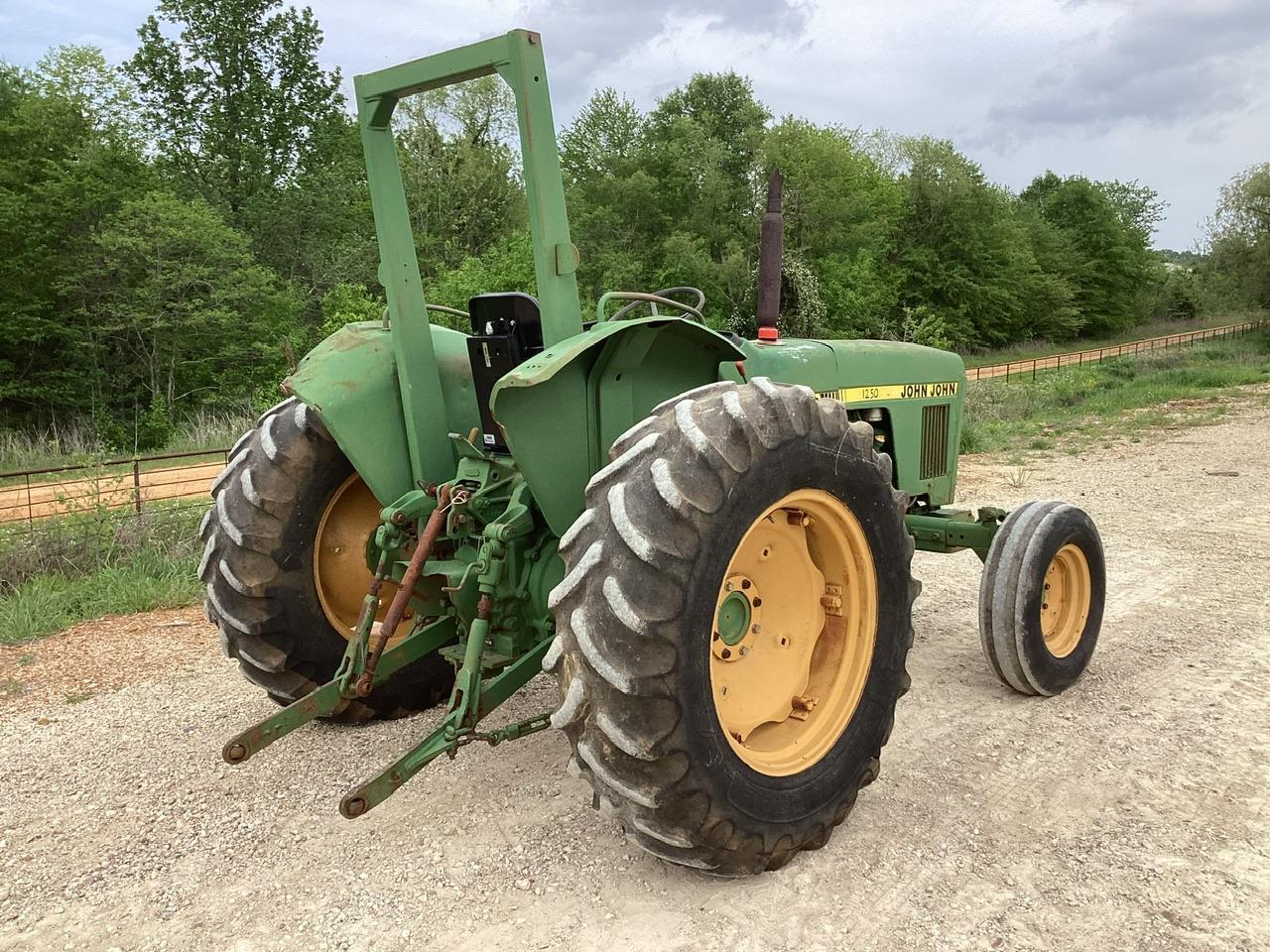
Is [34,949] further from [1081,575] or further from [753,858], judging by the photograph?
[1081,575]

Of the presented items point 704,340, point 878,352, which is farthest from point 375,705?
point 878,352

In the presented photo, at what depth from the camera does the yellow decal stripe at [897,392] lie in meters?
4.46

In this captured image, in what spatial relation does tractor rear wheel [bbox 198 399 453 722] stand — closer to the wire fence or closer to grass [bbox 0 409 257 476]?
the wire fence

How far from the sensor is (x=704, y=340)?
3.15 metres

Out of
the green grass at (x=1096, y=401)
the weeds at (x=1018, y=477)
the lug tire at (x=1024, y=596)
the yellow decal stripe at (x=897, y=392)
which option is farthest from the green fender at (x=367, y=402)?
the green grass at (x=1096, y=401)

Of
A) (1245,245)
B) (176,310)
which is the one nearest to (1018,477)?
(176,310)

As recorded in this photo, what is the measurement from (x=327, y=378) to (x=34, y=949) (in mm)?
1907

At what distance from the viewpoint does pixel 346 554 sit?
376cm

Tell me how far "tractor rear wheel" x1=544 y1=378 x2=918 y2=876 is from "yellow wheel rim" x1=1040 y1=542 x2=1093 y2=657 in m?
1.60

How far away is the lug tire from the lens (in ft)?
13.2

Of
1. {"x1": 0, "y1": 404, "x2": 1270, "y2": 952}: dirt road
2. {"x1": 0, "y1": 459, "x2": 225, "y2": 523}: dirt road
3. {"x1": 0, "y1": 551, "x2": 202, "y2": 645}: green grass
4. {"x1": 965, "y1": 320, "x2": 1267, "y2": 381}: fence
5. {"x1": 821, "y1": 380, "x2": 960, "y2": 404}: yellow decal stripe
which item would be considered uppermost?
{"x1": 821, "y1": 380, "x2": 960, "y2": 404}: yellow decal stripe

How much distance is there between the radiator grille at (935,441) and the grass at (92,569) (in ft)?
15.4

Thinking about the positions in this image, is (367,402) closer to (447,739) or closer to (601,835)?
(447,739)

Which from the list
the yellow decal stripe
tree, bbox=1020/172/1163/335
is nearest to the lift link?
the yellow decal stripe
